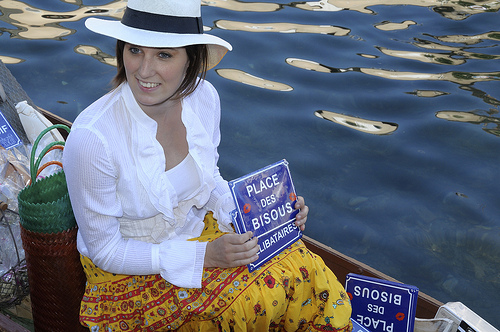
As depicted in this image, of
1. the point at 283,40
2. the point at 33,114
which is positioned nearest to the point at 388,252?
the point at 33,114

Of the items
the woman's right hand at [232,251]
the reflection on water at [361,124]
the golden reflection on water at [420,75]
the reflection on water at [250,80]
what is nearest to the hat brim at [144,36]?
the woman's right hand at [232,251]

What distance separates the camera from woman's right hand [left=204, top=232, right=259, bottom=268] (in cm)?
191

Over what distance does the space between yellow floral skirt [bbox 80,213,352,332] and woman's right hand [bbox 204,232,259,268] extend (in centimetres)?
5

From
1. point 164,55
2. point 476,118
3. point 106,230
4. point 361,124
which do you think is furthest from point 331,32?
point 106,230

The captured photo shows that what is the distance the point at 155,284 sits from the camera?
198 cm

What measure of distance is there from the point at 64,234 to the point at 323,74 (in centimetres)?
376

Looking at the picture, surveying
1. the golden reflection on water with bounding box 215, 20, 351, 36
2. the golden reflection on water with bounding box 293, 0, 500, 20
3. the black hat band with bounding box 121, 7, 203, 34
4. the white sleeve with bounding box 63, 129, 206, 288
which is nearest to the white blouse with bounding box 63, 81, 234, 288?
the white sleeve with bounding box 63, 129, 206, 288

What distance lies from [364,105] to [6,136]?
3089 millimetres

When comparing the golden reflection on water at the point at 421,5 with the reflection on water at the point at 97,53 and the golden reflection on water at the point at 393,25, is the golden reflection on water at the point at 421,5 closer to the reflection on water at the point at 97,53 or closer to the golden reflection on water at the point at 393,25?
the golden reflection on water at the point at 393,25

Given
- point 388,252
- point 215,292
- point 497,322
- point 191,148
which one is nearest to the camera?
point 215,292

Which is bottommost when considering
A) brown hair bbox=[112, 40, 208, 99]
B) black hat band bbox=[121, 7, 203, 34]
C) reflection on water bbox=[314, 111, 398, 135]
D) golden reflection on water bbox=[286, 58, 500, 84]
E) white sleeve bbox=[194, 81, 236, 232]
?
reflection on water bbox=[314, 111, 398, 135]

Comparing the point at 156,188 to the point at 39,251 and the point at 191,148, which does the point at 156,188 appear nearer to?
the point at 191,148

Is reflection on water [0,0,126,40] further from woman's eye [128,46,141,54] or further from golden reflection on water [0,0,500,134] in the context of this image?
woman's eye [128,46,141,54]

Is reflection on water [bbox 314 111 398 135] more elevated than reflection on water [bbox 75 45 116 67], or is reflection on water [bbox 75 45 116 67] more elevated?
reflection on water [bbox 75 45 116 67]
